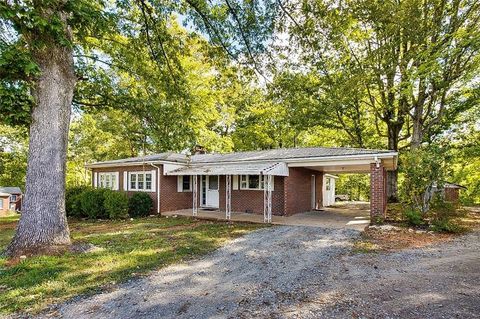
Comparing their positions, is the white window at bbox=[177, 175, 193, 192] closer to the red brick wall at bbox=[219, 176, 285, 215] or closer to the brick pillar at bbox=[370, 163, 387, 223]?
the red brick wall at bbox=[219, 176, 285, 215]

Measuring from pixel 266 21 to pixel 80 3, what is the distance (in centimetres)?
430

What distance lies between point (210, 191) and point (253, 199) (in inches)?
116

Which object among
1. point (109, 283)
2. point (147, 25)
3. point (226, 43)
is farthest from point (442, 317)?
point (147, 25)

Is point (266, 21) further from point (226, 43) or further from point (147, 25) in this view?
point (147, 25)

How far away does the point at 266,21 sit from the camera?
282 inches

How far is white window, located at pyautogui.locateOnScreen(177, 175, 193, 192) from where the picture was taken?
15.4m

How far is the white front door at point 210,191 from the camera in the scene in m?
15.3

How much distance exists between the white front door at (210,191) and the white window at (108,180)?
5.60 m

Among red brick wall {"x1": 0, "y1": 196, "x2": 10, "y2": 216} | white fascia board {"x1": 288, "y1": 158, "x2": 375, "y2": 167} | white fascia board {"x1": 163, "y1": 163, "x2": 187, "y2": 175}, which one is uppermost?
white fascia board {"x1": 288, "y1": 158, "x2": 375, "y2": 167}

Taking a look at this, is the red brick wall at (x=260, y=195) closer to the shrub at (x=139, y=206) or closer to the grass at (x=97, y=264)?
the shrub at (x=139, y=206)

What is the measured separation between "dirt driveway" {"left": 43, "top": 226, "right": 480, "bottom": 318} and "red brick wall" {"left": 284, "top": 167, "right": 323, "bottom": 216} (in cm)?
581

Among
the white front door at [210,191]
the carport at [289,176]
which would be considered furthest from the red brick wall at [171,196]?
the white front door at [210,191]

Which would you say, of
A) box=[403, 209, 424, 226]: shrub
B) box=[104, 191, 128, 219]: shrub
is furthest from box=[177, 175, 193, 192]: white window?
box=[403, 209, 424, 226]: shrub

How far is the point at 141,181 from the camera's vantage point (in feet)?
50.1
